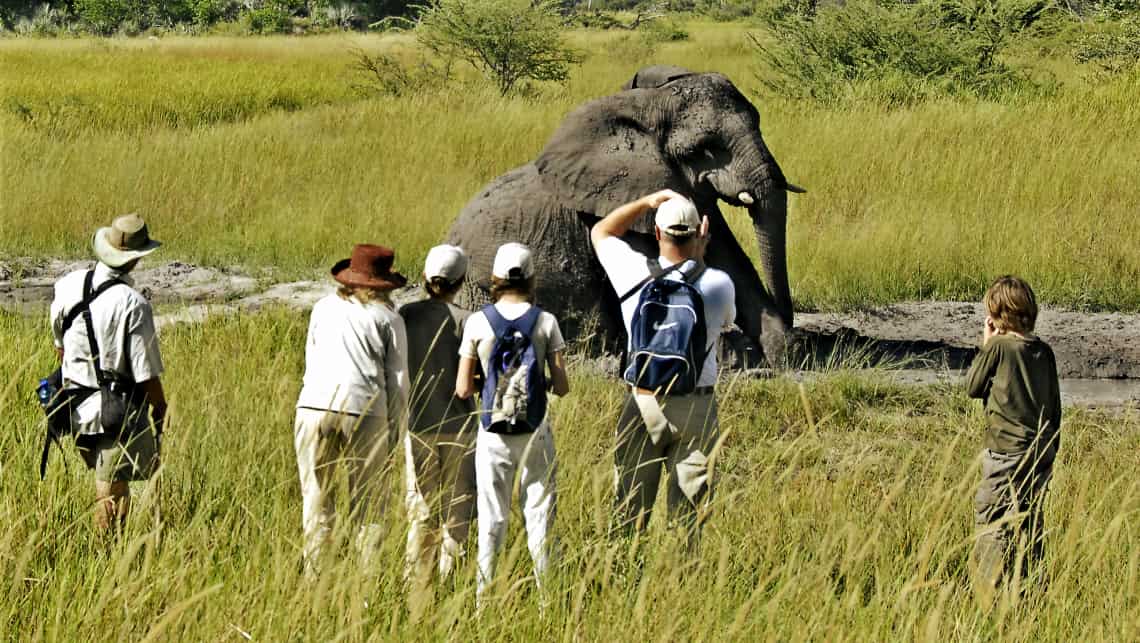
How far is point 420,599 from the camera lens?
296cm

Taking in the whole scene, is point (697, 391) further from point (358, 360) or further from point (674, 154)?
point (674, 154)

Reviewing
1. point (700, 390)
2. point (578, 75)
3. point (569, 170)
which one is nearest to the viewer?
point (700, 390)

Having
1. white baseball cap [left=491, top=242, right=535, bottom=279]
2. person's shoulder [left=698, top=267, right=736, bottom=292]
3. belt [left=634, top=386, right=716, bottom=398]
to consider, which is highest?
white baseball cap [left=491, top=242, right=535, bottom=279]

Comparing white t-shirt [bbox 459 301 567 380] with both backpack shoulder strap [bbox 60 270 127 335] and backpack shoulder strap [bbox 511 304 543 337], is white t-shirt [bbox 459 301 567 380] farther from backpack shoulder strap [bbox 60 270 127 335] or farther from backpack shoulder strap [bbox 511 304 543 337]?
backpack shoulder strap [bbox 60 270 127 335]

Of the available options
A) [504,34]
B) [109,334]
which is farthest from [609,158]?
[504,34]

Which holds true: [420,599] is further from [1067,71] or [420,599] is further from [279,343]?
[1067,71]

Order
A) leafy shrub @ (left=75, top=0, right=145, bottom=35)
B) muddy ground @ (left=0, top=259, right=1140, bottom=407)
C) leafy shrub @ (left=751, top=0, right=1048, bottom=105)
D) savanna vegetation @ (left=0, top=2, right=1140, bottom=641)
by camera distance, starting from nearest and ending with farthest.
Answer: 1. savanna vegetation @ (left=0, top=2, right=1140, bottom=641)
2. muddy ground @ (left=0, top=259, right=1140, bottom=407)
3. leafy shrub @ (left=751, top=0, right=1048, bottom=105)
4. leafy shrub @ (left=75, top=0, right=145, bottom=35)

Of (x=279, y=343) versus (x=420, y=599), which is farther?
(x=279, y=343)

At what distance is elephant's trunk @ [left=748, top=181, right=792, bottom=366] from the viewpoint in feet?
24.1

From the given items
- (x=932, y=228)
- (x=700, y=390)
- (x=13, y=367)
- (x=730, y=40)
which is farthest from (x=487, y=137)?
(x=730, y=40)

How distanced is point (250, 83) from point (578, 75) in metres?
5.83

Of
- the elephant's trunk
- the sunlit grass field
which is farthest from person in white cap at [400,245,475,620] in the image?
the sunlit grass field

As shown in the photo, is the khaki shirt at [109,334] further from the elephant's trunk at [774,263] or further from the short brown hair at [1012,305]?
the elephant's trunk at [774,263]

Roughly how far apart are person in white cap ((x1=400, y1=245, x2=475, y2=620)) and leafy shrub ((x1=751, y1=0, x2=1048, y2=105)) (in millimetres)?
13809
